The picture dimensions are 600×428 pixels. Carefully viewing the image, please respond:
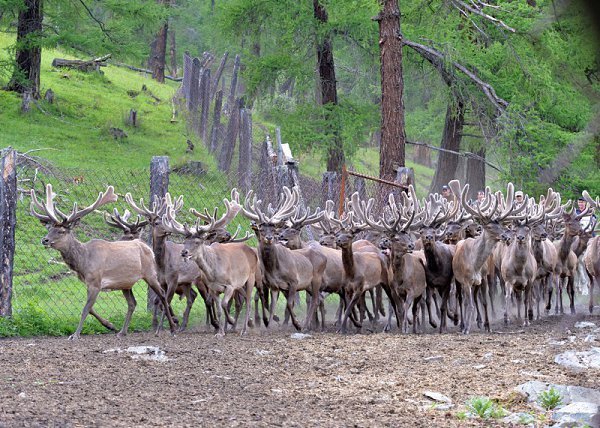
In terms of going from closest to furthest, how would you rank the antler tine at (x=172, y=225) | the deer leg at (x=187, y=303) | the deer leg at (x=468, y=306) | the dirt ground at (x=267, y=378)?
the dirt ground at (x=267, y=378) < the antler tine at (x=172, y=225) < the deer leg at (x=187, y=303) < the deer leg at (x=468, y=306)

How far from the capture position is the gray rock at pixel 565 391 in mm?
7387

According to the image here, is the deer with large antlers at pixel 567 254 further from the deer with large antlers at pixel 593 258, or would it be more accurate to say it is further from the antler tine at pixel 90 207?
the antler tine at pixel 90 207

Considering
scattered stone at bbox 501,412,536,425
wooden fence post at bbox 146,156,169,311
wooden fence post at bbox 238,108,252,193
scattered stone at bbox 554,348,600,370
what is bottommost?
scattered stone at bbox 501,412,536,425

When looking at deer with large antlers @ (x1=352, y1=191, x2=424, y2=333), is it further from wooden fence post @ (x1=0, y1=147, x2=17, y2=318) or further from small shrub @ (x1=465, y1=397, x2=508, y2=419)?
small shrub @ (x1=465, y1=397, x2=508, y2=419)

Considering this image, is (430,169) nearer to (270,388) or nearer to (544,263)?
(544,263)

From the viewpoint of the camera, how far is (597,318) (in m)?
15.7

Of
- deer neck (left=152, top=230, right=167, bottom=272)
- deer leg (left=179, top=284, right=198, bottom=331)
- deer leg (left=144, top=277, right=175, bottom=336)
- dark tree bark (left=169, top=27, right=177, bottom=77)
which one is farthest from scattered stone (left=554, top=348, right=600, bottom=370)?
dark tree bark (left=169, top=27, right=177, bottom=77)

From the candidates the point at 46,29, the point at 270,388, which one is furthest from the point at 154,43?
the point at 270,388

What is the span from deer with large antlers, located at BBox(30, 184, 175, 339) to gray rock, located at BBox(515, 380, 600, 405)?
237 inches

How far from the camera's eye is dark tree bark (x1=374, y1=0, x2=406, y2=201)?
18.9 metres

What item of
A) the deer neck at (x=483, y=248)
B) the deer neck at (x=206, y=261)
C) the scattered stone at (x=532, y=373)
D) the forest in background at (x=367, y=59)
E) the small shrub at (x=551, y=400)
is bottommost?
the small shrub at (x=551, y=400)

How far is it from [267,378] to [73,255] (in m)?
4.15

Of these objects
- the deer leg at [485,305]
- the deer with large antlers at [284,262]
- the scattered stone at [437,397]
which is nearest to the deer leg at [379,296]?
the deer with large antlers at [284,262]

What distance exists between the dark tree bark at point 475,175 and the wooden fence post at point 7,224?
20.5 meters
